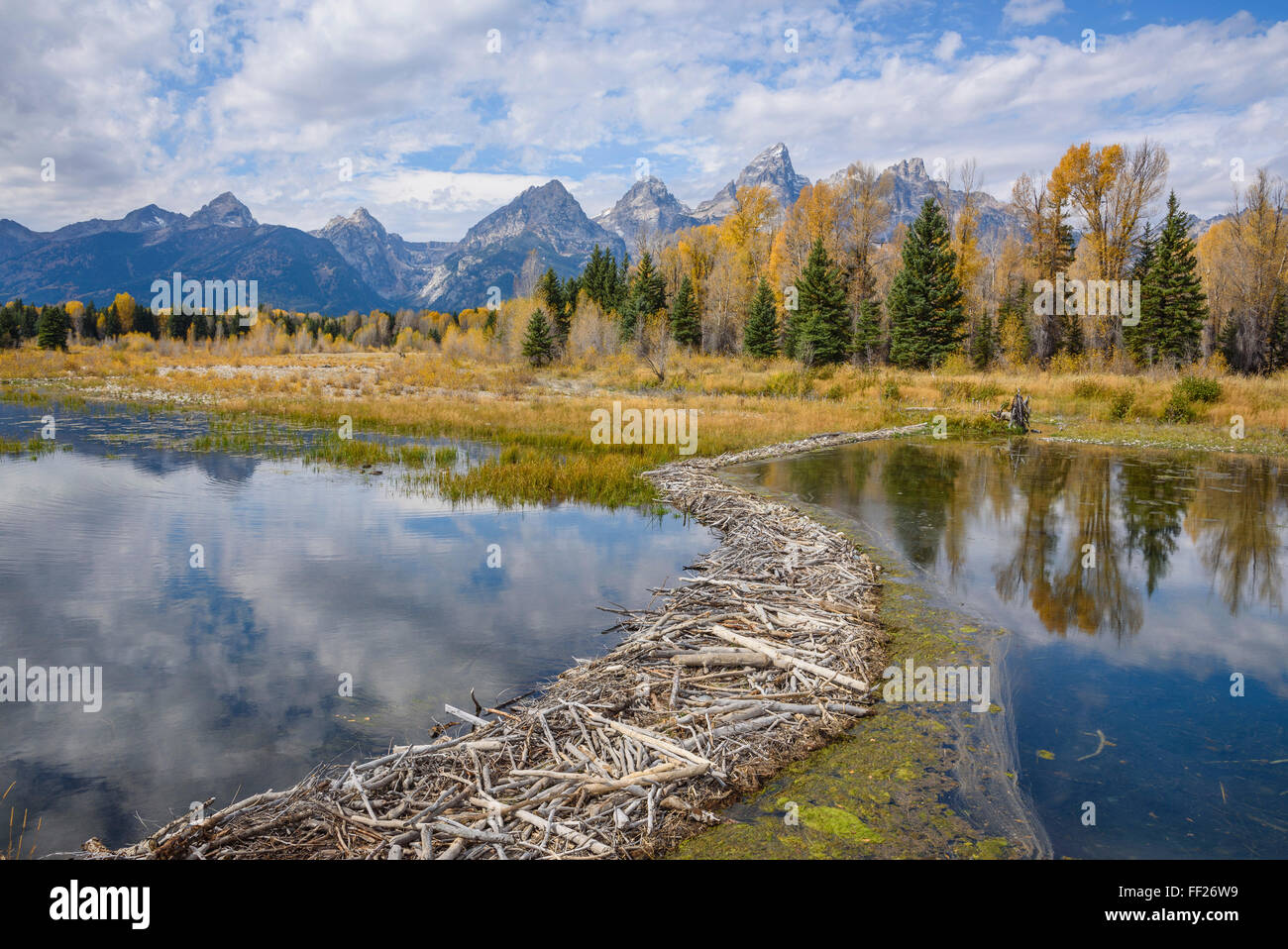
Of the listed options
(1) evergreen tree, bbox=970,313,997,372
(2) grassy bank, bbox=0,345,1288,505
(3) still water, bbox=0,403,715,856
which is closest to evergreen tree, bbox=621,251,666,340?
(2) grassy bank, bbox=0,345,1288,505

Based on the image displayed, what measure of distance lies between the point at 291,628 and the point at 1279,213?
6303cm

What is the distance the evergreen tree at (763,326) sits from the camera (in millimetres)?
55219

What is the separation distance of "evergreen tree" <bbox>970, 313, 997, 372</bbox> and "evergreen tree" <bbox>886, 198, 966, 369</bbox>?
6260 millimetres

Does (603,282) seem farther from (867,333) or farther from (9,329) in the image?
(9,329)

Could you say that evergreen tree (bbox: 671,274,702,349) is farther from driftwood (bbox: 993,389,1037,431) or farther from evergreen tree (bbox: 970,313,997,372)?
driftwood (bbox: 993,389,1037,431)

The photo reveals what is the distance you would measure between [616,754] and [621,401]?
29.9 meters

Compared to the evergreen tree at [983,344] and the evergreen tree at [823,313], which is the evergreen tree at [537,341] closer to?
the evergreen tree at [823,313]

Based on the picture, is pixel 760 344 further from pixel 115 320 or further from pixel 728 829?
pixel 115 320

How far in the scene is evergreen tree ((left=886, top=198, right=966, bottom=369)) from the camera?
47.6 m

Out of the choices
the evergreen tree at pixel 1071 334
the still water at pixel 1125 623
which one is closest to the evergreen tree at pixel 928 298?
the evergreen tree at pixel 1071 334

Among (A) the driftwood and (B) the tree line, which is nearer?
(A) the driftwood

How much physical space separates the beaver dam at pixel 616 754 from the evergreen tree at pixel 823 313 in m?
44.0
